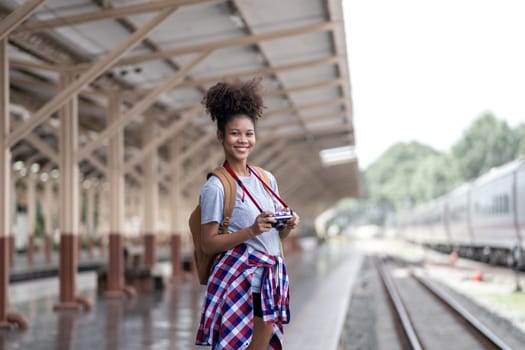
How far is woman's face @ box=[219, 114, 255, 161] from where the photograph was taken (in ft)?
8.80

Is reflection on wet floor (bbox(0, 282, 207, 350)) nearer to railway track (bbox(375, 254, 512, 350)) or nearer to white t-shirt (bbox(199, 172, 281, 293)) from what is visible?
railway track (bbox(375, 254, 512, 350))

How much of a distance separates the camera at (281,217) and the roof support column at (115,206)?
35.0ft

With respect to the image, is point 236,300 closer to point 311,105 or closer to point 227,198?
point 227,198

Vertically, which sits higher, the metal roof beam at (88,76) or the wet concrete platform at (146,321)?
the metal roof beam at (88,76)

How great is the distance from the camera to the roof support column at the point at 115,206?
507 inches

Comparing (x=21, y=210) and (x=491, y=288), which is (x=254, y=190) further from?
(x=21, y=210)

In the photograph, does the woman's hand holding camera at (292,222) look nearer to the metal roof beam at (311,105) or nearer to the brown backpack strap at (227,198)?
the brown backpack strap at (227,198)

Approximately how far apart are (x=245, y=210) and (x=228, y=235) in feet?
0.48

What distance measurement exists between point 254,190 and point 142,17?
8074 mm

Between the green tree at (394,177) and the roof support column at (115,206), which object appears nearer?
the roof support column at (115,206)

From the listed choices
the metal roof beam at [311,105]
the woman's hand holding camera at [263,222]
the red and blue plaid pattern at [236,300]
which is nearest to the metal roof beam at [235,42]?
the metal roof beam at [311,105]

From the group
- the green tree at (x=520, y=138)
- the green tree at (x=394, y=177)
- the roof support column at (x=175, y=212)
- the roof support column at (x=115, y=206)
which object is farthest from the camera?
the green tree at (x=394, y=177)

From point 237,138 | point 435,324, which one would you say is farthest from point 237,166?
point 435,324

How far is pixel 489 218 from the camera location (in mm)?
20219
